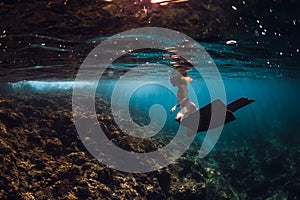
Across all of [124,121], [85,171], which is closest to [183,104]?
[85,171]

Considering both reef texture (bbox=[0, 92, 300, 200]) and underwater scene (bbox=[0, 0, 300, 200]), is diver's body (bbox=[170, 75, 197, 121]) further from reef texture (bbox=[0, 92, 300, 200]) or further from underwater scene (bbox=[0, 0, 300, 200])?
reef texture (bbox=[0, 92, 300, 200])

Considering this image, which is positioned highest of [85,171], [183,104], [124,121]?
[183,104]

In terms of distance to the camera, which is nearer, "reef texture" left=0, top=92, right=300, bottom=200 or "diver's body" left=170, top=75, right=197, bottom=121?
"diver's body" left=170, top=75, right=197, bottom=121

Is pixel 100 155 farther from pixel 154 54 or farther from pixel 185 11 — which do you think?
pixel 185 11

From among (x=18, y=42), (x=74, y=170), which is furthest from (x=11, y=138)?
(x=18, y=42)

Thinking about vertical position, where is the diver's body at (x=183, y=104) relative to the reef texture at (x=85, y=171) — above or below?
above

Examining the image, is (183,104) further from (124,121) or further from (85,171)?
(124,121)

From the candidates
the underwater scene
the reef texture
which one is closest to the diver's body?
the underwater scene

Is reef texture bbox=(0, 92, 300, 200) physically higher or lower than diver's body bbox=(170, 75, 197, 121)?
lower

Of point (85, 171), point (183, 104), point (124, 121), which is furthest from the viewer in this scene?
point (124, 121)

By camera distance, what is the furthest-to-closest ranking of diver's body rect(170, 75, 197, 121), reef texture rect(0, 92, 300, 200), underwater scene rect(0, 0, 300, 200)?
reef texture rect(0, 92, 300, 200)
diver's body rect(170, 75, 197, 121)
underwater scene rect(0, 0, 300, 200)

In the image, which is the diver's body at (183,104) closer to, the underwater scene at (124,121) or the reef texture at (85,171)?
the underwater scene at (124,121)

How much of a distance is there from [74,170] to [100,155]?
6.77ft

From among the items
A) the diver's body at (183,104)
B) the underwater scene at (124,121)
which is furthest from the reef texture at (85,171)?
the diver's body at (183,104)
